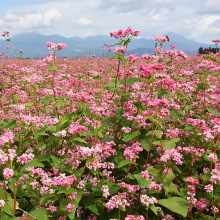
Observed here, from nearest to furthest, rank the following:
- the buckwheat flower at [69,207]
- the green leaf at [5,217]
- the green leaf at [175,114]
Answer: the green leaf at [5,217] → the buckwheat flower at [69,207] → the green leaf at [175,114]

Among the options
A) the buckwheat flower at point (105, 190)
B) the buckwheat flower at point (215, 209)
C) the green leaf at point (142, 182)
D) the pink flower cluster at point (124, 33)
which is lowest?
the buckwheat flower at point (215, 209)

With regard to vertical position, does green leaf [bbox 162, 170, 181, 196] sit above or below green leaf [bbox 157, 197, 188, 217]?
above

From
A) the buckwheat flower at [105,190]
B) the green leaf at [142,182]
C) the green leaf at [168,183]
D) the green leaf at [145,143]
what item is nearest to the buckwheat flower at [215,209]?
the green leaf at [168,183]

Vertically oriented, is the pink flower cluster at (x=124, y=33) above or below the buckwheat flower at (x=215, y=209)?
above

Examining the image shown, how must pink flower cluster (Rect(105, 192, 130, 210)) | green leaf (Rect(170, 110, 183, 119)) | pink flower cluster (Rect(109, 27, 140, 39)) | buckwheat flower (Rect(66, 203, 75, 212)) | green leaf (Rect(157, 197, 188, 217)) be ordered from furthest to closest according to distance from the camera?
pink flower cluster (Rect(109, 27, 140, 39)) → green leaf (Rect(170, 110, 183, 119)) → green leaf (Rect(157, 197, 188, 217)) → pink flower cluster (Rect(105, 192, 130, 210)) → buckwheat flower (Rect(66, 203, 75, 212))

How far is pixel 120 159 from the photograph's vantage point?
3525 millimetres

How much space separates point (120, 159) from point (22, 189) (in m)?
1.79

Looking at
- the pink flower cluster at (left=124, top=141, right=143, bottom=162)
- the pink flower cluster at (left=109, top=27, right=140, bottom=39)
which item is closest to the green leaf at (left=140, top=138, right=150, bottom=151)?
the pink flower cluster at (left=124, top=141, right=143, bottom=162)

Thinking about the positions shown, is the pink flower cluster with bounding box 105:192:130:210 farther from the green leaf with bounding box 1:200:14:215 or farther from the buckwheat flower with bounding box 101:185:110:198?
the green leaf with bounding box 1:200:14:215

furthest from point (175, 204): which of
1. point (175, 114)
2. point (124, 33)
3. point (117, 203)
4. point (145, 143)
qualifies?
point (124, 33)

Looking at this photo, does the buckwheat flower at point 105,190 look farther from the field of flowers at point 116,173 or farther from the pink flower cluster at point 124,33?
the pink flower cluster at point 124,33

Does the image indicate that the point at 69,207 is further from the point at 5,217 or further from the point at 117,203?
the point at 5,217

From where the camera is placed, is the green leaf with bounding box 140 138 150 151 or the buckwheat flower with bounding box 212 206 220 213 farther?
the green leaf with bounding box 140 138 150 151

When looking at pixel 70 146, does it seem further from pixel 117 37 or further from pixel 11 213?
pixel 117 37
